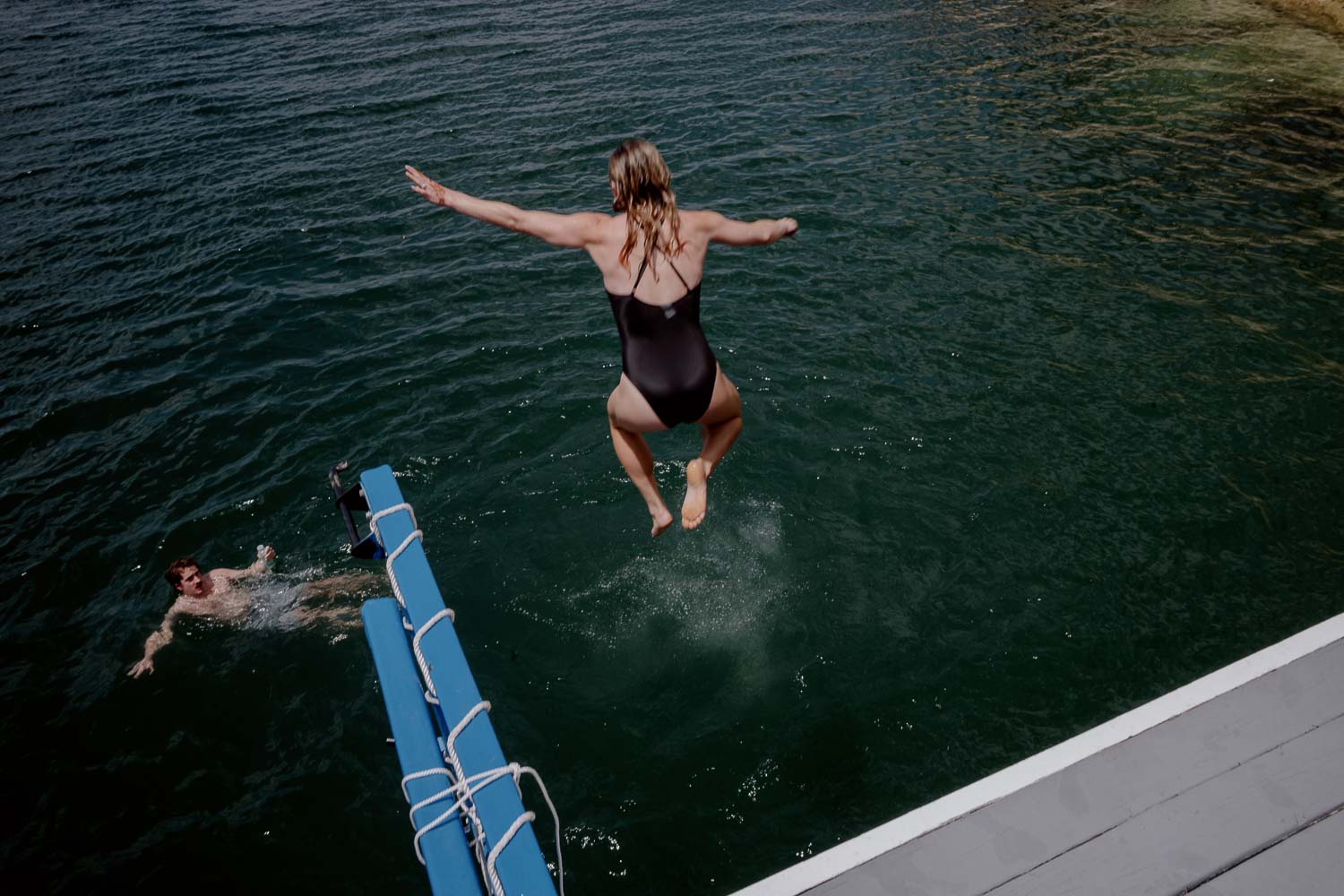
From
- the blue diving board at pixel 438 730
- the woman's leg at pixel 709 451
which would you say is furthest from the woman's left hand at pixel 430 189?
the woman's leg at pixel 709 451

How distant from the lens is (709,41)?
21.7m

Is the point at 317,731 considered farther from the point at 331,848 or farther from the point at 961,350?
the point at 961,350

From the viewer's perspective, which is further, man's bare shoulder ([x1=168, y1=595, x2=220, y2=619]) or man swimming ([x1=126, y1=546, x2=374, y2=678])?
man's bare shoulder ([x1=168, y1=595, x2=220, y2=619])

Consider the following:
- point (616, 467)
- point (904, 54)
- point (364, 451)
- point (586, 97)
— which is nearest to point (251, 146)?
point (586, 97)

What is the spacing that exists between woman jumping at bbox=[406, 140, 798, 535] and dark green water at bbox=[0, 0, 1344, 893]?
10.0 feet

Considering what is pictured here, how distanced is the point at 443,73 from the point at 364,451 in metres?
14.1

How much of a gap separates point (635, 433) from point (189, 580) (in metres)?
5.26

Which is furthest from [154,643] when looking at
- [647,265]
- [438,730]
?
[647,265]

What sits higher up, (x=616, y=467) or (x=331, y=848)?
(x=616, y=467)

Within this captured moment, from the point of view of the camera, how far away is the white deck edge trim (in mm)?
3828

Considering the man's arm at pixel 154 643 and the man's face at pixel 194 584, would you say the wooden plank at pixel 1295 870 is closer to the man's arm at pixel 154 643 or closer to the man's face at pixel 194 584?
the man's face at pixel 194 584

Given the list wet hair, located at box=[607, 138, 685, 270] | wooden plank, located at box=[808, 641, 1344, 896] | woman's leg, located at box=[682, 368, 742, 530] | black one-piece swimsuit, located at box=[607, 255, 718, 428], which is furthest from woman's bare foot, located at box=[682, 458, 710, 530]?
wooden plank, located at box=[808, 641, 1344, 896]

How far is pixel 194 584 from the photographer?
8.30m

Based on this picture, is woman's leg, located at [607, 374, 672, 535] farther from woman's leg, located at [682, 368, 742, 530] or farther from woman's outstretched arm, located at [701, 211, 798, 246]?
woman's outstretched arm, located at [701, 211, 798, 246]
